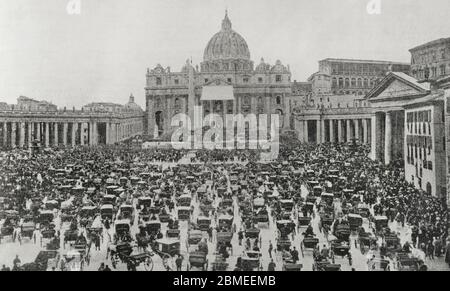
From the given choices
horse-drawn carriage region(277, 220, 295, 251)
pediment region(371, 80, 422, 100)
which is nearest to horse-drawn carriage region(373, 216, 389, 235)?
horse-drawn carriage region(277, 220, 295, 251)

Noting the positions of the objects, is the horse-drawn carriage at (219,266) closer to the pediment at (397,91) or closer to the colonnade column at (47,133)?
the pediment at (397,91)

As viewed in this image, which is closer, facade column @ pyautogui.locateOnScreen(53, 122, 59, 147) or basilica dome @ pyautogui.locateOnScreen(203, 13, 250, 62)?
facade column @ pyautogui.locateOnScreen(53, 122, 59, 147)

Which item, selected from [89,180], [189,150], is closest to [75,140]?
[189,150]

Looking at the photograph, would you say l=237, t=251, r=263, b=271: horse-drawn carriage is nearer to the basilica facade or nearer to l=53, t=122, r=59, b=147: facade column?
l=53, t=122, r=59, b=147: facade column
